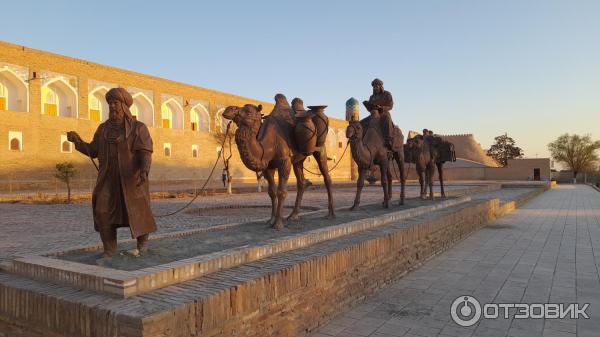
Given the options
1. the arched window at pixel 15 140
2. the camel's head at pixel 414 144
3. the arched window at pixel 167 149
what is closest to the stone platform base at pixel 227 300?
the camel's head at pixel 414 144

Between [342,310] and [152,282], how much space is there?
6.11 ft

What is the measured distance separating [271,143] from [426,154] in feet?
21.4

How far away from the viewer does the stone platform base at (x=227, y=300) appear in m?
2.34

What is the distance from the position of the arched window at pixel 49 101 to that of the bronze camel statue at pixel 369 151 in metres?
23.0

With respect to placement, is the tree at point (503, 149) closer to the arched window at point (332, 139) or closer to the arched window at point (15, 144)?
the arched window at point (332, 139)

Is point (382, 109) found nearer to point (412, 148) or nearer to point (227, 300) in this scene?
point (412, 148)

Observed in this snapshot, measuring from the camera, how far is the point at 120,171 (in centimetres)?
341

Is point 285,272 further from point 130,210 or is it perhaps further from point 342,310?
point 130,210

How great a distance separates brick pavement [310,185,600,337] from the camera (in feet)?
11.5

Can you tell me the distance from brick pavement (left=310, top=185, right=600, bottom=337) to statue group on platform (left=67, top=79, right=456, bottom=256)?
1754 mm

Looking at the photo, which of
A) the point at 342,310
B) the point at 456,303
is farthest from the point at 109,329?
the point at 456,303

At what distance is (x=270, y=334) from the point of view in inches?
119

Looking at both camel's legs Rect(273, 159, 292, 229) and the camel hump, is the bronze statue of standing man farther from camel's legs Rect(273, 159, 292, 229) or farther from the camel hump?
the camel hump

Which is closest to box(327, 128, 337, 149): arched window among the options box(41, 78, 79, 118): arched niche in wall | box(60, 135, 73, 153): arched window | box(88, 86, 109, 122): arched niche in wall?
box(88, 86, 109, 122): arched niche in wall
